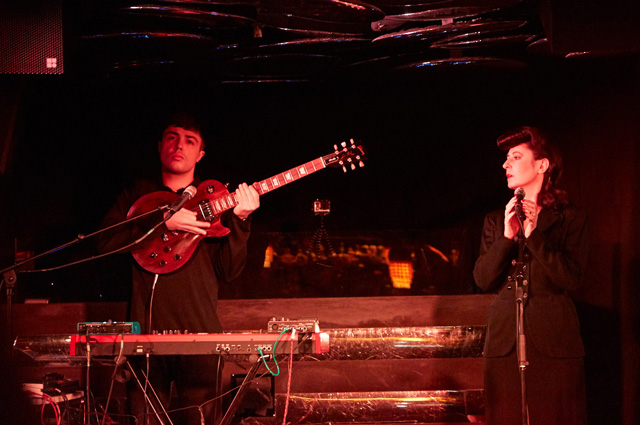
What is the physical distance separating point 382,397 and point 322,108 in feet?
8.21

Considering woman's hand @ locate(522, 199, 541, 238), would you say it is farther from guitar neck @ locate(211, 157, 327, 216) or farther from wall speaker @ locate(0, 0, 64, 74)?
wall speaker @ locate(0, 0, 64, 74)

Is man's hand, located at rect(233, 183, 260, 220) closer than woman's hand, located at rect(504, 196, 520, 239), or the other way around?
woman's hand, located at rect(504, 196, 520, 239)

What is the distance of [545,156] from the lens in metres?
3.60

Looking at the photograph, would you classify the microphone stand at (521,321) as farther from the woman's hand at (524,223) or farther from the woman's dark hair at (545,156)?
the woman's dark hair at (545,156)

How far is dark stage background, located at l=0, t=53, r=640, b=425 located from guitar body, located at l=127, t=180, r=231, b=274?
137 centimetres

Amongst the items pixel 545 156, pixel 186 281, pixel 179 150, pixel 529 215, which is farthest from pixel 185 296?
pixel 545 156

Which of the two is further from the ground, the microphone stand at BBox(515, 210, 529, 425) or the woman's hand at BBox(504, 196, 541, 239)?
the woman's hand at BBox(504, 196, 541, 239)

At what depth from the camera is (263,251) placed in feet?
17.5

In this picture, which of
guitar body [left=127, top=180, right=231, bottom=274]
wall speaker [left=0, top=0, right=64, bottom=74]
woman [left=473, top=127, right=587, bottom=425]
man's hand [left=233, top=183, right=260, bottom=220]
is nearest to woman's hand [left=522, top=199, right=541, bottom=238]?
woman [left=473, top=127, right=587, bottom=425]

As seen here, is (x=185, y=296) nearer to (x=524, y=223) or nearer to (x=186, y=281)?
(x=186, y=281)

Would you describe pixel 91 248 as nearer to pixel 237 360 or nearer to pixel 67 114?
pixel 67 114

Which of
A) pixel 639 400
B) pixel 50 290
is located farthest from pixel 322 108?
pixel 639 400

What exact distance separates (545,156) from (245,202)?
5.98ft

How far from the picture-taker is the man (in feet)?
11.4
